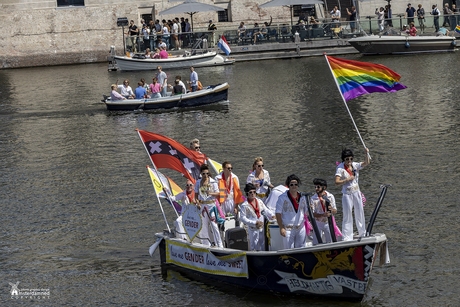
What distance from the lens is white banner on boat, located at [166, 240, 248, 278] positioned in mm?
9914

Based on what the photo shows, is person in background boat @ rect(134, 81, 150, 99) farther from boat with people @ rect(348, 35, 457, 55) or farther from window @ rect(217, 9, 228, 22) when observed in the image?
window @ rect(217, 9, 228, 22)

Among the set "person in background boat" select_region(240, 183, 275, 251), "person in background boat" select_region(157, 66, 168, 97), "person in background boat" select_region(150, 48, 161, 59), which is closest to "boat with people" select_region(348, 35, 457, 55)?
"person in background boat" select_region(150, 48, 161, 59)

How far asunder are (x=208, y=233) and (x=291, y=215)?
1.89 metres

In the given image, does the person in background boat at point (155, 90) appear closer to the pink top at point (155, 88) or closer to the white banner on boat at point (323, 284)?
the pink top at point (155, 88)

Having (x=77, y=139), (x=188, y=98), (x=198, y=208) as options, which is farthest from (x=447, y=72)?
(x=198, y=208)

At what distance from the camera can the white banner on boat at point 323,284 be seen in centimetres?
899

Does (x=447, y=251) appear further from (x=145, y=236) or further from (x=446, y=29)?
(x=446, y=29)

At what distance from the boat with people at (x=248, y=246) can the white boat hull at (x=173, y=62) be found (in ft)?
90.2

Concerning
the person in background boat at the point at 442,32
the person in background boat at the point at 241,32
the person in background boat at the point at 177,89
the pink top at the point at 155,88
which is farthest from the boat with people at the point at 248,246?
the person in background boat at the point at 442,32

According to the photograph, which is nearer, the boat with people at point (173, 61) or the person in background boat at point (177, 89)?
the person in background boat at point (177, 89)

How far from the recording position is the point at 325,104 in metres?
24.7

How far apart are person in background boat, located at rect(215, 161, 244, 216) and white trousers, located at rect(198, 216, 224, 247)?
54cm

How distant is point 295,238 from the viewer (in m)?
9.66

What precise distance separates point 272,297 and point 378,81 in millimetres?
4598
